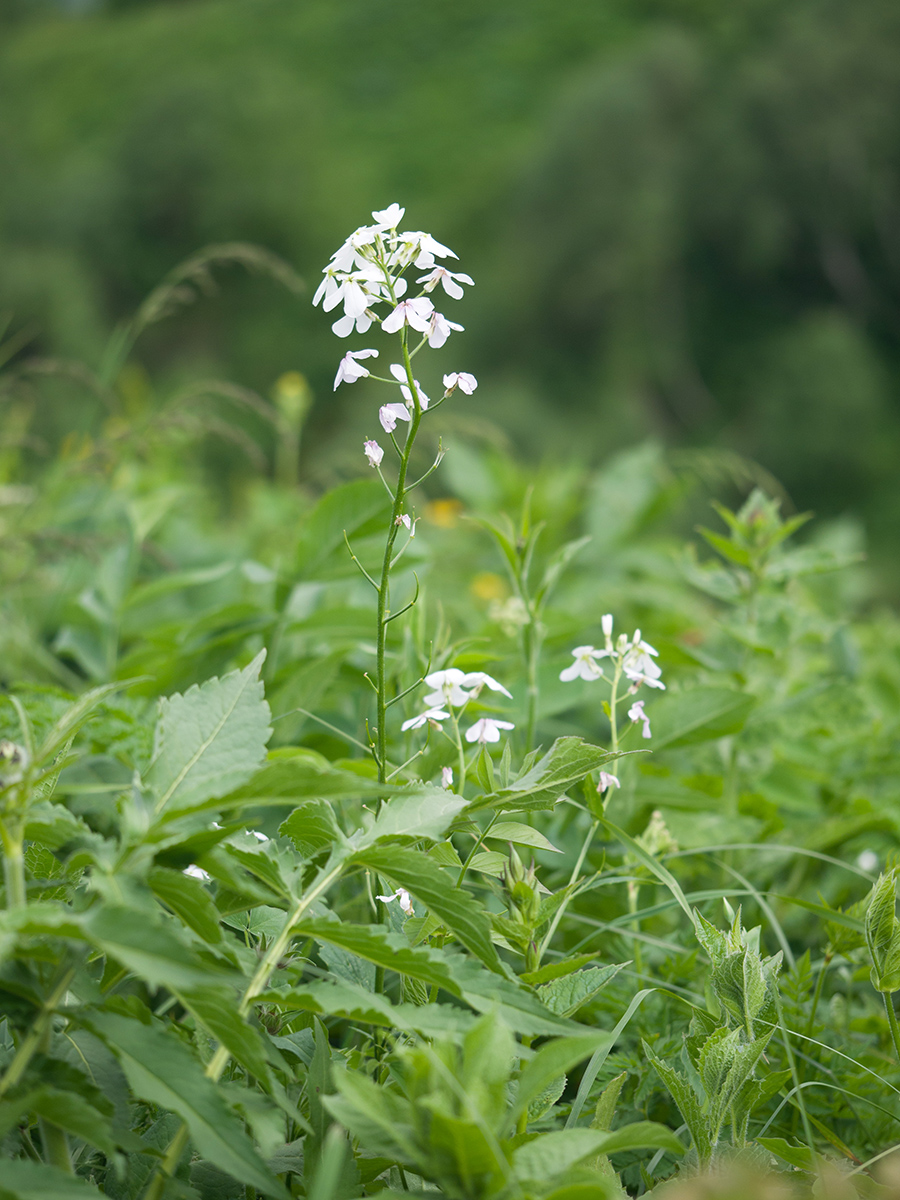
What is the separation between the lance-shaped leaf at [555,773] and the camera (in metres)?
0.61

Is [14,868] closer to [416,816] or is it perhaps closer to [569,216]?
[416,816]

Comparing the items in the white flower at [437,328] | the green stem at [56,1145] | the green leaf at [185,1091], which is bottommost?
the green stem at [56,1145]

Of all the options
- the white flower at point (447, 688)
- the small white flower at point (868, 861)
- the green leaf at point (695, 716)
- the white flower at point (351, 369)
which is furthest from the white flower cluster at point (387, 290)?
the small white flower at point (868, 861)

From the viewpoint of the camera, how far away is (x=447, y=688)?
0.72 meters

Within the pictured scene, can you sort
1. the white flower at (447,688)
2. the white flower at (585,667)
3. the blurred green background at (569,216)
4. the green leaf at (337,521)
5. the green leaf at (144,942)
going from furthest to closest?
the blurred green background at (569,216) < the green leaf at (337,521) < the white flower at (585,667) < the white flower at (447,688) < the green leaf at (144,942)

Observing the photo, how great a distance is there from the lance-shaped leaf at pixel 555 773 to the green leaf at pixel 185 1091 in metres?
0.23

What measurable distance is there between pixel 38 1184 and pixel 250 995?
0.44 ft

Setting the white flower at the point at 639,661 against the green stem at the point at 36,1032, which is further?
the white flower at the point at 639,661

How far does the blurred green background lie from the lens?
48.7 ft

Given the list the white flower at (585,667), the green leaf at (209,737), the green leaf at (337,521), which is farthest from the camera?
the green leaf at (337,521)

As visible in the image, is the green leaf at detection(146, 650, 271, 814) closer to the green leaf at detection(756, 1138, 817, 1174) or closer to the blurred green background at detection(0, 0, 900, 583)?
the green leaf at detection(756, 1138, 817, 1174)

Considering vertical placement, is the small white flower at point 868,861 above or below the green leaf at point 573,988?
above

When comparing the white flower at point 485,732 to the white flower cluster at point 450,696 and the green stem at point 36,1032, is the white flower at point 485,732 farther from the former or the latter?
the green stem at point 36,1032

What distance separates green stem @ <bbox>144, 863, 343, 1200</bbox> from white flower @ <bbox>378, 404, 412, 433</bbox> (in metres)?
0.32
